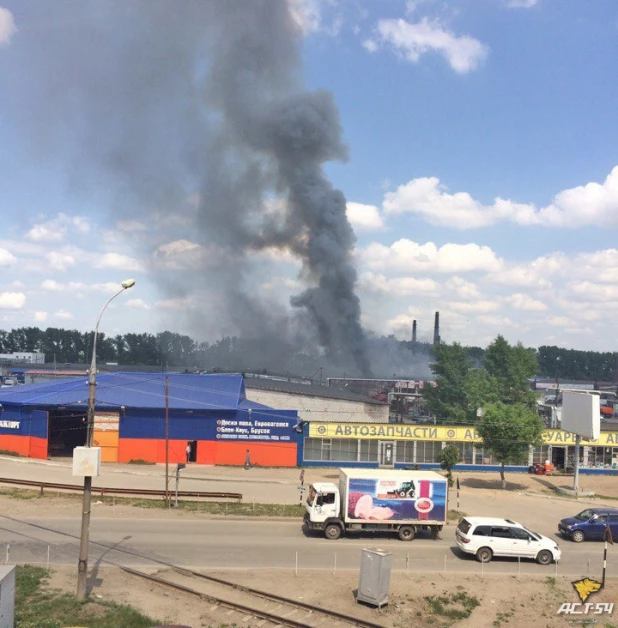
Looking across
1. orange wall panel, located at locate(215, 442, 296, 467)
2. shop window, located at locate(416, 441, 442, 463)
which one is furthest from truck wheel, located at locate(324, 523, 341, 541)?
shop window, located at locate(416, 441, 442, 463)

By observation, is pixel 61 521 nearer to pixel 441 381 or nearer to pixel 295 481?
pixel 295 481

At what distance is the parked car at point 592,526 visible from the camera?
85.7 feet

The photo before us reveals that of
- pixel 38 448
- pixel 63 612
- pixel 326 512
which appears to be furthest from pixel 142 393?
pixel 63 612

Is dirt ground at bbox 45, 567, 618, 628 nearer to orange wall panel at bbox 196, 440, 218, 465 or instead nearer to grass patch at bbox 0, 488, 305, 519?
grass patch at bbox 0, 488, 305, 519

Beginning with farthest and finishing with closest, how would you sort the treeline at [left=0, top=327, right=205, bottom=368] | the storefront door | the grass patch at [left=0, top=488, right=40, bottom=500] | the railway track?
the treeline at [left=0, top=327, right=205, bottom=368], the storefront door, the grass patch at [left=0, top=488, right=40, bottom=500], the railway track

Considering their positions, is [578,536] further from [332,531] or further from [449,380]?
[449,380]

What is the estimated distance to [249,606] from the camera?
16.6m

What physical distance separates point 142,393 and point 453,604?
3543cm

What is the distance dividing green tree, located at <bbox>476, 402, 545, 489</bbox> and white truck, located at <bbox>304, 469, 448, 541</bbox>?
58.2 feet

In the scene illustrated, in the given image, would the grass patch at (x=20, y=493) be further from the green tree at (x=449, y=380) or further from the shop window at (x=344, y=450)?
the green tree at (x=449, y=380)

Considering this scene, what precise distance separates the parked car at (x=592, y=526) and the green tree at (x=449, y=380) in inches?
1352

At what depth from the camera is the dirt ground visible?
1638 cm

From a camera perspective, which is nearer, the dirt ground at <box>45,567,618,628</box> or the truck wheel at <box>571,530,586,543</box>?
the dirt ground at <box>45,567,618,628</box>

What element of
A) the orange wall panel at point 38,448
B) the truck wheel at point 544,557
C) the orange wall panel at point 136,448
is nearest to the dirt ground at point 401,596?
the truck wheel at point 544,557
